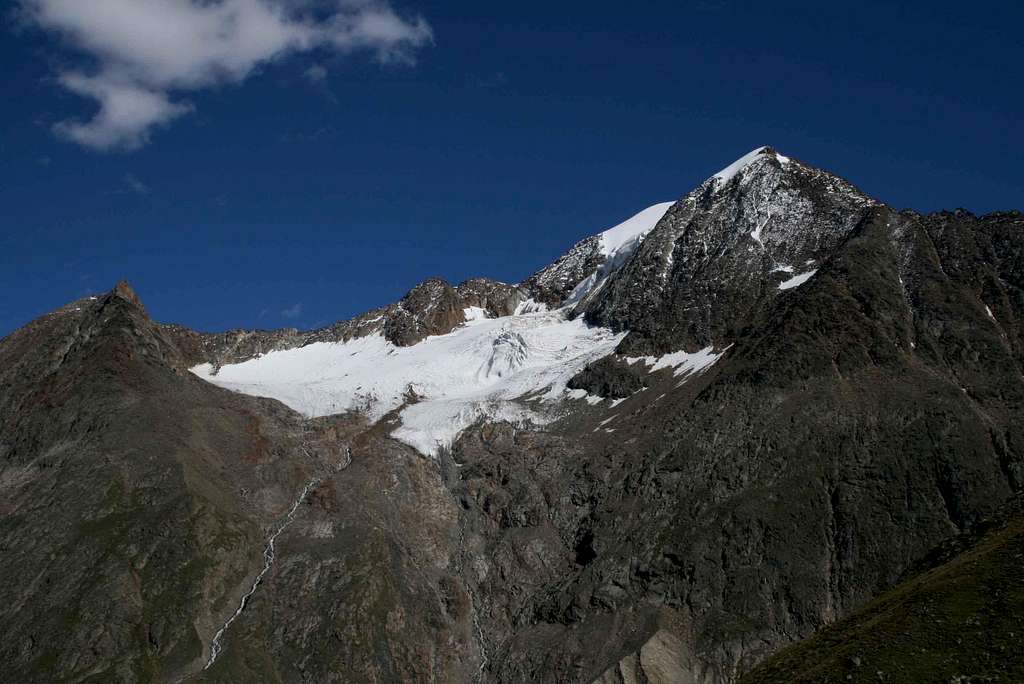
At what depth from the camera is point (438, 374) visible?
11956 centimetres

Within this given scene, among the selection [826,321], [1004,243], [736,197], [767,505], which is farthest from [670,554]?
[736,197]

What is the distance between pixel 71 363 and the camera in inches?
4323

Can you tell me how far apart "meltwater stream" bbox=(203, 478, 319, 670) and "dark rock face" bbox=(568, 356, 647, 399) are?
2924 cm

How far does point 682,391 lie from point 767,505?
1912 cm

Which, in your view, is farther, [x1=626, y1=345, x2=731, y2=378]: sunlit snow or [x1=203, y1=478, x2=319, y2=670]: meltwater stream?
[x1=626, y1=345, x2=731, y2=378]: sunlit snow

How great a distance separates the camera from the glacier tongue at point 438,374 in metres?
105

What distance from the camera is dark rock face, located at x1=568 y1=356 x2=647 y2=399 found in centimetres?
10200

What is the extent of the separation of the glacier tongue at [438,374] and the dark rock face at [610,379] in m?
2.64

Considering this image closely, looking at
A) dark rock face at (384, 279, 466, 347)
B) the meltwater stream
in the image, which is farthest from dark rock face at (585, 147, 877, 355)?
the meltwater stream

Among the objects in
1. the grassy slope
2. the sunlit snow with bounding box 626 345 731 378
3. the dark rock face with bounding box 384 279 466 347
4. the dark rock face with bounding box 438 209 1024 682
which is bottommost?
the grassy slope

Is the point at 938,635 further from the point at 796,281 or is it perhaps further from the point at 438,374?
the point at 438,374

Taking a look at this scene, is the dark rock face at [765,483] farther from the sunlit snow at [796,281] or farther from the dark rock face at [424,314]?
the dark rock face at [424,314]

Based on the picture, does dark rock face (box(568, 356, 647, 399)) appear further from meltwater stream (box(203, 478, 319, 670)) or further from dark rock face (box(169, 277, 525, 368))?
dark rock face (box(169, 277, 525, 368))

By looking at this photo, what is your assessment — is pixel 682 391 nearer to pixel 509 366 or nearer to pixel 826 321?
pixel 826 321
